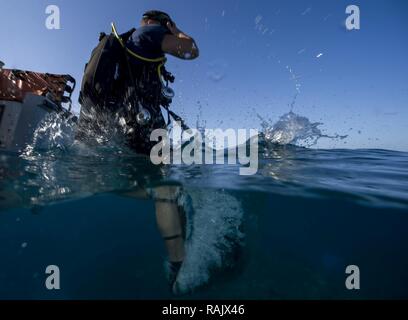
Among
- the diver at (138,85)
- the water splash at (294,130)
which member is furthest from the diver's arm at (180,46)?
the water splash at (294,130)

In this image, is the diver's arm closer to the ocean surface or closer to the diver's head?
the diver's head

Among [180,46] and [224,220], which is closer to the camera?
[180,46]

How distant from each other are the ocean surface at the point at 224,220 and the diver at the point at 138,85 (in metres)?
0.77

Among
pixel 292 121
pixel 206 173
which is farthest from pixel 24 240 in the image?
pixel 292 121

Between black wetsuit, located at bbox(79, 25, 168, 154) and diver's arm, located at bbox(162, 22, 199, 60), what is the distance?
3.9 inches

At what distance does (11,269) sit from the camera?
629 cm

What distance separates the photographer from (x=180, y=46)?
3396mm

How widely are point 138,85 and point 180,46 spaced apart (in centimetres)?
81

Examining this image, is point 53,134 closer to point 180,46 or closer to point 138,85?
point 138,85

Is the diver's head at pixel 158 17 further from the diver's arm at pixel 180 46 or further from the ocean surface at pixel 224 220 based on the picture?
the ocean surface at pixel 224 220

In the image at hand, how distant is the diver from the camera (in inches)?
134

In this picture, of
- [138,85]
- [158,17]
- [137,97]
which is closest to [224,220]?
[137,97]
